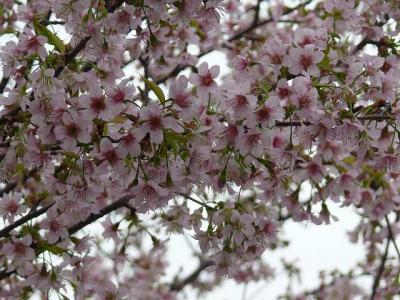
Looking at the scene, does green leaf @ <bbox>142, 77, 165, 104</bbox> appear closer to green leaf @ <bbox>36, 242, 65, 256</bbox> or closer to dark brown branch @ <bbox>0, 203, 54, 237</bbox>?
dark brown branch @ <bbox>0, 203, 54, 237</bbox>

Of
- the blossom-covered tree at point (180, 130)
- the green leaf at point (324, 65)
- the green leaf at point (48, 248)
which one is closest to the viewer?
the blossom-covered tree at point (180, 130)

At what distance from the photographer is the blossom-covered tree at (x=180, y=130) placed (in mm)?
2504

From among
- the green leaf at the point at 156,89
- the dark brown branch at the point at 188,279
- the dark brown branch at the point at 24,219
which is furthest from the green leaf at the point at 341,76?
the dark brown branch at the point at 188,279

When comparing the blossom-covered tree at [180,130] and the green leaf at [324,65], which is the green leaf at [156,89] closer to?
the blossom-covered tree at [180,130]

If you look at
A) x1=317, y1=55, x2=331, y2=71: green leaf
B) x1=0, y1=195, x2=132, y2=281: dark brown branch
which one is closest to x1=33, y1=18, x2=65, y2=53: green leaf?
x1=0, y1=195, x2=132, y2=281: dark brown branch

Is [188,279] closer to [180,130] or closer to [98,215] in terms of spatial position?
[98,215]

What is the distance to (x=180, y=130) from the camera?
7.80 feet

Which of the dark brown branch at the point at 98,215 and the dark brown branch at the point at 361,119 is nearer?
the dark brown branch at the point at 361,119

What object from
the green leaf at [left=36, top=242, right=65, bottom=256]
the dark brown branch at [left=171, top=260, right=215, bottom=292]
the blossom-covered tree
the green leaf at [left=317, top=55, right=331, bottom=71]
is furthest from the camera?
the dark brown branch at [left=171, top=260, right=215, bottom=292]

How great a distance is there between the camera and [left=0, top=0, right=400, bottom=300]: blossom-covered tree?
2.50m

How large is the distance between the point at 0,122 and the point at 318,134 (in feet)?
4.75

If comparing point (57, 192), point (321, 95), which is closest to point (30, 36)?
point (57, 192)

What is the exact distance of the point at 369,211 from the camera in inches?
161

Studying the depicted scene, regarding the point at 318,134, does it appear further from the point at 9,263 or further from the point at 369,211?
the point at 9,263
